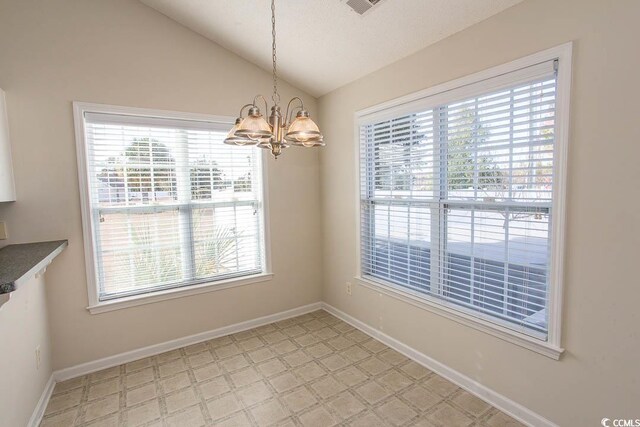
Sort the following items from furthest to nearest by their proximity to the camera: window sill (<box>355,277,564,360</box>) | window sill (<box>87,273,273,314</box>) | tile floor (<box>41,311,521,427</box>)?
window sill (<box>87,273,273,314</box>) < tile floor (<box>41,311,521,427</box>) < window sill (<box>355,277,564,360</box>)

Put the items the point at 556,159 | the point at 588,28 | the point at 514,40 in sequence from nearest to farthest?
the point at 588,28 → the point at 556,159 → the point at 514,40

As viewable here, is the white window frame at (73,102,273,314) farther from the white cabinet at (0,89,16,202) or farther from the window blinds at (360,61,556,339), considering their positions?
the window blinds at (360,61,556,339)

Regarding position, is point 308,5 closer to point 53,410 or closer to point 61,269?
point 61,269

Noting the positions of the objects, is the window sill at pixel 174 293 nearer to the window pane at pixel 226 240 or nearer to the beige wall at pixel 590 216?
the window pane at pixel 226 240

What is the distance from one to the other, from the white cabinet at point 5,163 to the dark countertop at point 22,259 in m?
0.35

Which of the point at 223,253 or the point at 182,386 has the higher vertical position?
the point at 223,253

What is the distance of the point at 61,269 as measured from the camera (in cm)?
258

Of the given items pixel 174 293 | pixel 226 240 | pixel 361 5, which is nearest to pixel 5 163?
pixel 174 293

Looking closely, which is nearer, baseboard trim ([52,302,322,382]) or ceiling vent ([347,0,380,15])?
ceiling vent ([347,0,380,15])

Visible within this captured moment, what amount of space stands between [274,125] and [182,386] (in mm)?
2122

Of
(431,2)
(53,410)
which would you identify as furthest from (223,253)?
(431,2)

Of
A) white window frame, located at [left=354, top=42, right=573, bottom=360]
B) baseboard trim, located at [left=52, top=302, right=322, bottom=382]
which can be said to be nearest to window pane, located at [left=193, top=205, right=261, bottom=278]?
baseboard trim, located at [left=52, top=302, right=322, bottom=382]

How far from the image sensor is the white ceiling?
212 cm

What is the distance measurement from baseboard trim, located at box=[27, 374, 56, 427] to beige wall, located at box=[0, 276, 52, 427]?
1.6 inches
